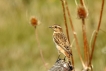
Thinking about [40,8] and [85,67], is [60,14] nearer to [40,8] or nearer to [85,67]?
[40,8]

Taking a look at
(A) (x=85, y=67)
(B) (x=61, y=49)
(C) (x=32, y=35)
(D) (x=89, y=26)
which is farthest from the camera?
(C) (x=32, y=35)

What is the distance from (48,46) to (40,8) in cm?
202

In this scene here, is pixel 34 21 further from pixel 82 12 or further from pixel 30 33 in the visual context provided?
pixel 30 33

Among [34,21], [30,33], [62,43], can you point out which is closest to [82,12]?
[34,21]

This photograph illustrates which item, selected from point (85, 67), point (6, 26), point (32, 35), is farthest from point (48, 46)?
point (85, 67)

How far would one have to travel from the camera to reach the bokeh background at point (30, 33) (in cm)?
1063

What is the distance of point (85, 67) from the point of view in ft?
15.2

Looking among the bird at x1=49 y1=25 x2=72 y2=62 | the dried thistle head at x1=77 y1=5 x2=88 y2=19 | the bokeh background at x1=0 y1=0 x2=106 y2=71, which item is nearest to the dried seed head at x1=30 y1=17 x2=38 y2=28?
the bird at x1=49 y1=25 x2=72 y2=62

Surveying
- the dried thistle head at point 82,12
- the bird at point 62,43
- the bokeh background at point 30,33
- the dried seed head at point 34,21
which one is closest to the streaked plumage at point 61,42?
the bird at point 62,43

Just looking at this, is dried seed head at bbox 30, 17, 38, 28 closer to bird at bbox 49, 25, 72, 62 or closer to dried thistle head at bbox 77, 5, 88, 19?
bird at bbox 49, 25, 72, 62

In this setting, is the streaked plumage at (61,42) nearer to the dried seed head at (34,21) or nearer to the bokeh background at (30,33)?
the dried seed head at (34,21)

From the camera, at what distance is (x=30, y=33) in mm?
11797

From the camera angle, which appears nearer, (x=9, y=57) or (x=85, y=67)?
(x=85, y=67)

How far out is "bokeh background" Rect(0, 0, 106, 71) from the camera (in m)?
10.6
